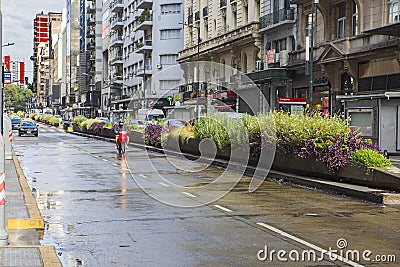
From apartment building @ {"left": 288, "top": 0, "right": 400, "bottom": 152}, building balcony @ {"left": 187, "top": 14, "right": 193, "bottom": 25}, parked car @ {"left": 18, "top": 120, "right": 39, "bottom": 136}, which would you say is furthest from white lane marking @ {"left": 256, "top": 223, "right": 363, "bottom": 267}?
building balcony @ {"left": 187, "top": 14, "right": 193, "bottom": 25}

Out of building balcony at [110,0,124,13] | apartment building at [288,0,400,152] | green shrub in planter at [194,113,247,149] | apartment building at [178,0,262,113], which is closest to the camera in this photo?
green shrub in planter at [194,113,247,149]

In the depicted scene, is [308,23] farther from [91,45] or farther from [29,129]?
[91,45]

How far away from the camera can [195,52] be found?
6788 centimetres

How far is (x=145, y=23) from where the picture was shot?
85812 millimetres

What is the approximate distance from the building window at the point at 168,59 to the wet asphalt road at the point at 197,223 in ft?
213

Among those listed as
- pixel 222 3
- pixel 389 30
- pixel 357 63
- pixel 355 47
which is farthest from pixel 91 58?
pixel 389 30

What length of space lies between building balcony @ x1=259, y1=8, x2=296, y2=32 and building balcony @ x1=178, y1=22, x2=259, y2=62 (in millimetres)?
1388

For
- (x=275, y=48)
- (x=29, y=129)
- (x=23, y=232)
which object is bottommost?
(x=23, y=232)

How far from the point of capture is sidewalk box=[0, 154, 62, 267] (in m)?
8.38

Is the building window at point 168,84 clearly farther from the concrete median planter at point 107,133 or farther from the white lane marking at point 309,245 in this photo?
the white lane marking at point 309,245

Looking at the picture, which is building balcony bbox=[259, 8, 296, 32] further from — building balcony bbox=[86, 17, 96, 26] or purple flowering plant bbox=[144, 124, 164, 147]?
building balcony bbox=[86, 17, 96, 26]

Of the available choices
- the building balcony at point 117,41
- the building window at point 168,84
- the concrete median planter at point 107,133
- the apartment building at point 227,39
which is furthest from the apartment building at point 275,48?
the building balcony at point 117,41

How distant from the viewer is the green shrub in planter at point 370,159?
16.3 m

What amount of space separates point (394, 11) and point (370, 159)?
64.8 ft
